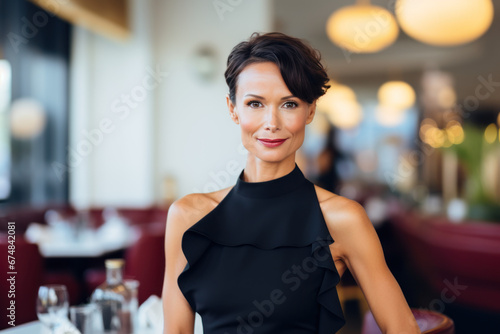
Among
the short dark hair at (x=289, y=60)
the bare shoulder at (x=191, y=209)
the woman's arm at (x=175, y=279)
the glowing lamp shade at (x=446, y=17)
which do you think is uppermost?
the glowing lamp shade at (x=446, y=17)

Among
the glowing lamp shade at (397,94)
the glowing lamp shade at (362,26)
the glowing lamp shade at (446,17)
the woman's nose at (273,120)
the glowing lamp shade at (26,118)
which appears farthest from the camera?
the glowing lamp shade at (397,94)

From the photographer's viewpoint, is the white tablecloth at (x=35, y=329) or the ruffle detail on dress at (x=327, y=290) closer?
the ruffle detail on dress at (x=327, y=290)

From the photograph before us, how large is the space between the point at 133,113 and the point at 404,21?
3498 millimetres

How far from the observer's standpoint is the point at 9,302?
298 centimetres

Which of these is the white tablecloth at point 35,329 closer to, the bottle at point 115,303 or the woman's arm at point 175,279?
the bottle at point 115,303

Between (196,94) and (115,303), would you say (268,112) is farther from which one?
(196,94)

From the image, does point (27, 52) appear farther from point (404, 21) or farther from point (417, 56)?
point (417, 56)

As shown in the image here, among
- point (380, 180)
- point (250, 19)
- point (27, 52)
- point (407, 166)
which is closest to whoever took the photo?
point (27, 52)

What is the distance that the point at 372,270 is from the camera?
1113 mm

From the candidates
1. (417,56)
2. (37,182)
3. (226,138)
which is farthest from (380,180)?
(37,182)

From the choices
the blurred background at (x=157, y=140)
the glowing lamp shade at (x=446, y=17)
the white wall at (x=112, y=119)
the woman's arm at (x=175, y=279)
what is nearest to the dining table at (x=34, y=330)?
the woman's arm at (x=175, y=279)

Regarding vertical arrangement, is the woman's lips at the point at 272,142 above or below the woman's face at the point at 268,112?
below

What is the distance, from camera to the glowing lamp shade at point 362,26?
209 inches

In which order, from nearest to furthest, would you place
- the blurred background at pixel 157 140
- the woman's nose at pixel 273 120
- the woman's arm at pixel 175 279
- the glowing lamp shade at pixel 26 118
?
the woman's nose at pixel 273 120 < the woman's arm at pixel 175 279 < the blurred background at pixel 157 140 < the glowing lamp shade at pixel 26 118
